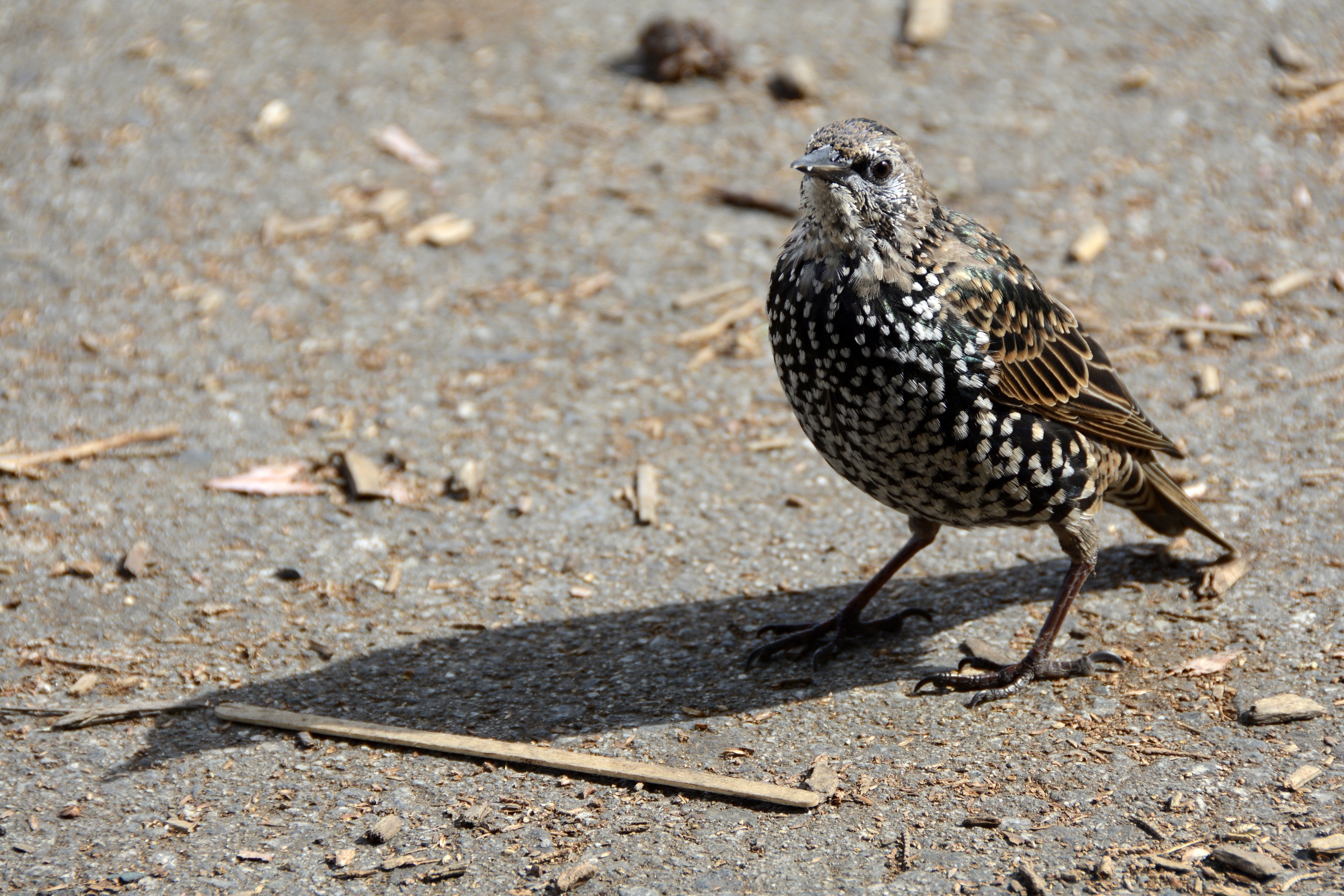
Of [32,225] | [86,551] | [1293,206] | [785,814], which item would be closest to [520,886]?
[785,814]

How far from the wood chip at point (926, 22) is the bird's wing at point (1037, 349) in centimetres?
446

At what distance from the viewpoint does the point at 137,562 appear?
15.4ft

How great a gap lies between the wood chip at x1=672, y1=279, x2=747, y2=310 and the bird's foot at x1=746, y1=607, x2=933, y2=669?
2349 mm

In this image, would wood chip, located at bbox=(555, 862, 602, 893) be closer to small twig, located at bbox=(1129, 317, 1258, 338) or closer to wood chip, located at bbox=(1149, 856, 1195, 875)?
wood chip, located at bbox=(1149, 856, 1195, 875)

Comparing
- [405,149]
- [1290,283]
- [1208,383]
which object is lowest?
[405,149]

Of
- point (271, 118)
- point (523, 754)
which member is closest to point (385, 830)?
point (523, 754)

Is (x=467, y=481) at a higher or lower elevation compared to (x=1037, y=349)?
lower

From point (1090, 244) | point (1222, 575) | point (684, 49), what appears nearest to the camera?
point (1222, 575)

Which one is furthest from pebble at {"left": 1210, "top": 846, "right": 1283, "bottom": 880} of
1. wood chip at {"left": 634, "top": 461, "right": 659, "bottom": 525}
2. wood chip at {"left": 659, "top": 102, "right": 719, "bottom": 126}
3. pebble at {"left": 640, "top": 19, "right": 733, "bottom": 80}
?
pebble at {"left": 640, "top": 19, "right": 733, "bottom": 80}

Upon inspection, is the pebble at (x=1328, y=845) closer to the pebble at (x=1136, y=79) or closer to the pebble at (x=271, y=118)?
the pebble at (x=1136, y=79)

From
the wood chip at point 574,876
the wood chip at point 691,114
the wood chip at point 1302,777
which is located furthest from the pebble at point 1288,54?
the wood chip at point 574,876

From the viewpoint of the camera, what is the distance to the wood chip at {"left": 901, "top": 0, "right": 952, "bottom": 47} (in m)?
8.22

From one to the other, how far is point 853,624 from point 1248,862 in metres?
1.57

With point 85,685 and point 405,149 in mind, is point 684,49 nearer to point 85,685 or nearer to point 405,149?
point 405,149
